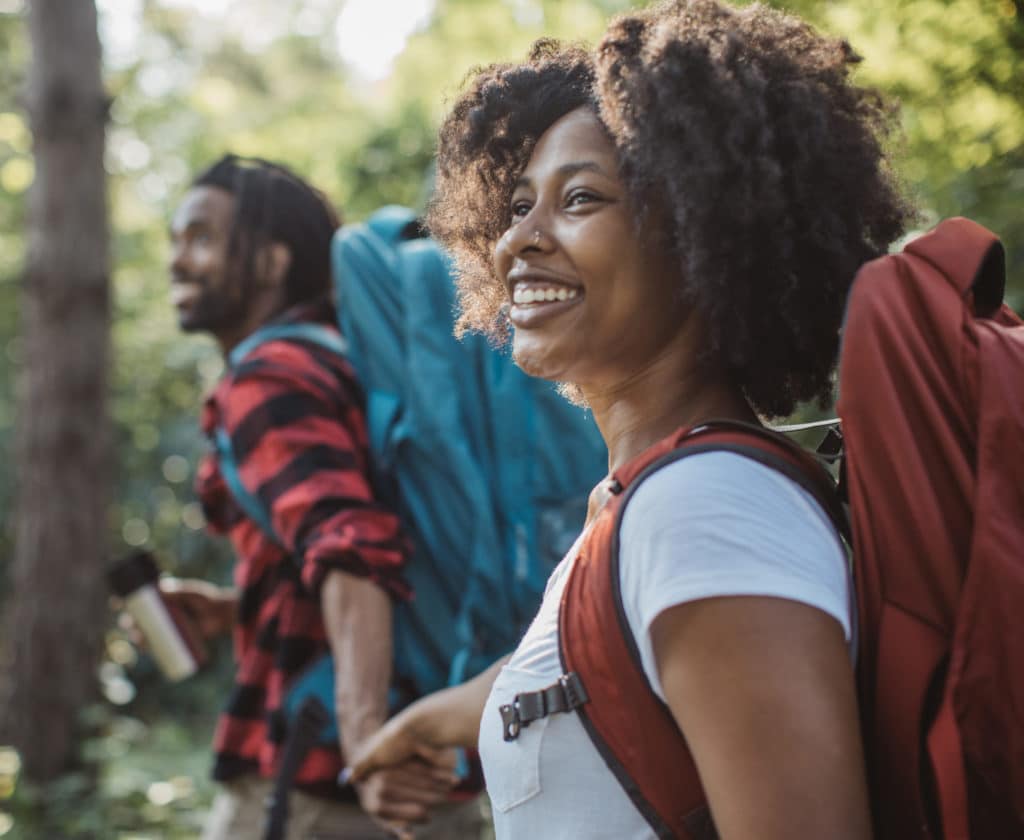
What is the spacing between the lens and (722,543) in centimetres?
111

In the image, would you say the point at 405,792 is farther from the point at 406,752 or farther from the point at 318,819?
the point at 318,819

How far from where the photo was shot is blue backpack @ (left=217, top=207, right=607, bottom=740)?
8.09 ft

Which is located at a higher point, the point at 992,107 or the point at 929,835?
the point at 992,107

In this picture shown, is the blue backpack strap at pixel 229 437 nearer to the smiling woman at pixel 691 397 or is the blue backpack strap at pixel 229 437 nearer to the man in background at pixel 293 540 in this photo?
the man in background at pixel 293 540

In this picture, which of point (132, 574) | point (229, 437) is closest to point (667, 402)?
point (229, 437)

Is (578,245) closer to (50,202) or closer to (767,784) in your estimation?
(767,784)

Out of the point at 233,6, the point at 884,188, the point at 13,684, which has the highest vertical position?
the point at 233,6

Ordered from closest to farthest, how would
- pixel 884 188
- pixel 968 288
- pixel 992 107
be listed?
1. pixel 968 288
2. pixel 884 188
3. pixel 992 107

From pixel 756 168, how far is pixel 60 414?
4873mm

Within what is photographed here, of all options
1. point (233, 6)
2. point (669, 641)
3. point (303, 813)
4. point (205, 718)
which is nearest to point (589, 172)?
point (669, 641)

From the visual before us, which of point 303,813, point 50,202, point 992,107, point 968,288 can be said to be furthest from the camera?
point 50,202

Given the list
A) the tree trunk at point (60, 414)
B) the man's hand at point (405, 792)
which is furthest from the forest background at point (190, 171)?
the man's hand at point (405, 792)

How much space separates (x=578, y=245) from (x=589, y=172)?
96mm

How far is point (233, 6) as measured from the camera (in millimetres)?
23281
